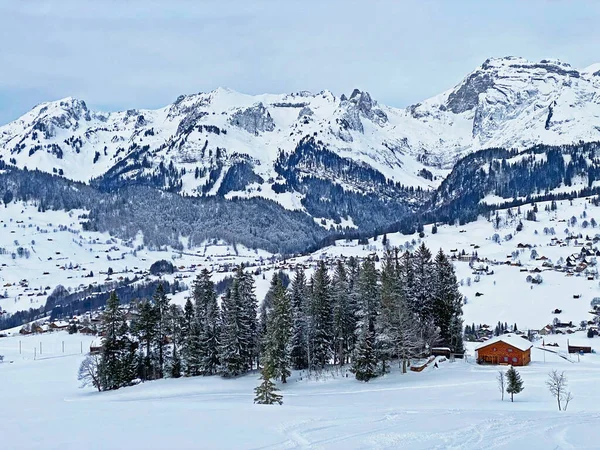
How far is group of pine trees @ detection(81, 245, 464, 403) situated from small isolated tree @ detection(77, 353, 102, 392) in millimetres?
621

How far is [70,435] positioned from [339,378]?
34587 millimetres

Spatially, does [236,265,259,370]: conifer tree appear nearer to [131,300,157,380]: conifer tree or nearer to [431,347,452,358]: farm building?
[131,300,157,380]: conifer tree

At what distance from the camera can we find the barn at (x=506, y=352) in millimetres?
66312

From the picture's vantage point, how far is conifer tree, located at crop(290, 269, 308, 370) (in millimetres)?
62331

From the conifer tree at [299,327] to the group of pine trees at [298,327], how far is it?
0.35 ft

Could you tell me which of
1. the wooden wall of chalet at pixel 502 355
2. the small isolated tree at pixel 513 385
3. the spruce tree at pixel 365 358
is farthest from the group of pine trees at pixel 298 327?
the small isolated tree at pixel 513 385

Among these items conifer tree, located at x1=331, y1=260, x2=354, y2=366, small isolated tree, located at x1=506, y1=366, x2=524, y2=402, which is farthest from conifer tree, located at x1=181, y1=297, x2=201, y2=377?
small isolated tree, located at x1=506, y1=366, x2=524, y2=402

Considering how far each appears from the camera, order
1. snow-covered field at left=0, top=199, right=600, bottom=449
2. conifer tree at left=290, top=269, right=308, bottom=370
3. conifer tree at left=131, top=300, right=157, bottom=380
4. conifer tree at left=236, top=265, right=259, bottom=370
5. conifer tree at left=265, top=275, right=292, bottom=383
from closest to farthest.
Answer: snow-covered field at left=0, top=199, right=600, bottom=449 → conifer tree at left=265, top=275, right=292, bottom=383 → conifer tree at left=236, top=265, right=259, bottom=370 → conifer tree at left=290, top=269, right=308, bottom=370 → conifer tree at left=131, top=300, right=157, bottom=380

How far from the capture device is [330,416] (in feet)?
106

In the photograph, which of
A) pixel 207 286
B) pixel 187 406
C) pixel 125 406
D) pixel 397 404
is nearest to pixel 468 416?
pixel 397 404

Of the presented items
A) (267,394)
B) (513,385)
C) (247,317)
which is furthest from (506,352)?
(267,394)

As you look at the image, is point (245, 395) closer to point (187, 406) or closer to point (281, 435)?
point (187, 406)

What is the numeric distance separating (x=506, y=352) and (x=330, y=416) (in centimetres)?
4076

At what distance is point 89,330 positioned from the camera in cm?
12569
